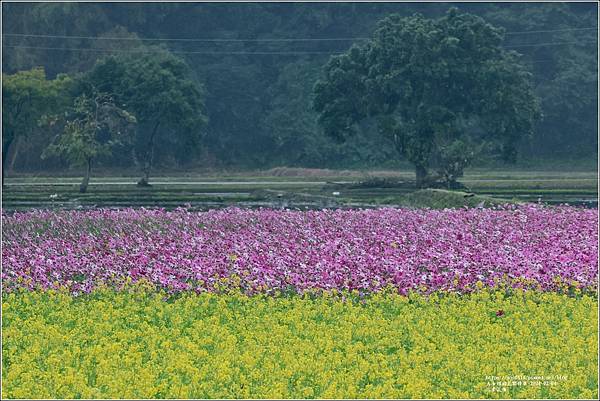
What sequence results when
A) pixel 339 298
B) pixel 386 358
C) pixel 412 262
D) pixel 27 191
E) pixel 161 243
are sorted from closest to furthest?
pixel 386 358 → pixel 339 298 → pixel 412 262 → pixel 161 243 → pixel 27 191

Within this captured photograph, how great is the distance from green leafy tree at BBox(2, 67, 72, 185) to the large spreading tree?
537 inches

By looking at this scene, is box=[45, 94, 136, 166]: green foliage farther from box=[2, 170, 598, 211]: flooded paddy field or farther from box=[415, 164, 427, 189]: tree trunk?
box=[415, 164, 427, 189]: tree trunk

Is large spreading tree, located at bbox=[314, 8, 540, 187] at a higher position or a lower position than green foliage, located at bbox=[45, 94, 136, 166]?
higher

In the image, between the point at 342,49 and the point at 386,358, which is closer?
the point at 386,358

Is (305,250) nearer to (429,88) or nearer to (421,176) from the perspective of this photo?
(421,176)

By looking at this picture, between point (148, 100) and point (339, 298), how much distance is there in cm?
4283

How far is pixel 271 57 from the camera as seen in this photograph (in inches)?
3233

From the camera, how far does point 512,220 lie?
25.7m

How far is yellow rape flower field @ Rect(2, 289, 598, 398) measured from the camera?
36.0ft

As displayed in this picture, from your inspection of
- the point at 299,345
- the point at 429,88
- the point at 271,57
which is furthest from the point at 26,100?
the point at 299,345

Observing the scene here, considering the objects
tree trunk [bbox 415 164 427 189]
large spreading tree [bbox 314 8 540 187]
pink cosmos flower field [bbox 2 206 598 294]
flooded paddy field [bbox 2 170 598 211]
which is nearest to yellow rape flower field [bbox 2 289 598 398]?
pink cosmos flower field [bbox 2 206 598 294]

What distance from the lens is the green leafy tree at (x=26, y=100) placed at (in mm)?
53281

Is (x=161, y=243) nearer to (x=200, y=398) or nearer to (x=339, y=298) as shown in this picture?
(x=339, y=298)

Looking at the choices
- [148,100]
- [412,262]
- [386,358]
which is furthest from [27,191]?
[386,358]
